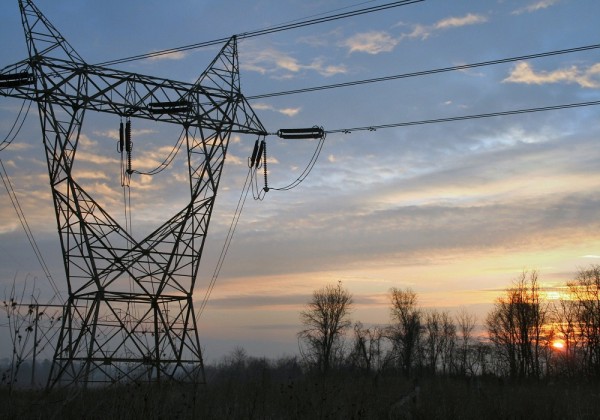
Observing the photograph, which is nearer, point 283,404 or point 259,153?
point 283,404

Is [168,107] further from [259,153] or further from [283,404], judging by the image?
[283,404]

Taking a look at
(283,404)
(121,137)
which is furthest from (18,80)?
(283,404)

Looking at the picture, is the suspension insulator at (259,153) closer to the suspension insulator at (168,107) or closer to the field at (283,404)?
the suspension insulator at (168,107)

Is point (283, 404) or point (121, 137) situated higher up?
point (121, 137)

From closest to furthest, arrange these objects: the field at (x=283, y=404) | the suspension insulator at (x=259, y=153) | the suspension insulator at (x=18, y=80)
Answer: the field at (x=283, y=404) < the suspension insulator at (x=18, y=80) < the suspension insulator at (x=259, y=153)

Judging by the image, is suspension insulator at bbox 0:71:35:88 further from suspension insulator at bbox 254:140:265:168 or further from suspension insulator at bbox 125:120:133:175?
suspension insulator at bbox 254:140:265:168

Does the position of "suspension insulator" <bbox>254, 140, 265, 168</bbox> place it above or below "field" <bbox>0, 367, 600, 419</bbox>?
above

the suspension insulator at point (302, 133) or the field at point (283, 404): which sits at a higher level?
the suspension insulator at point (302, 133)

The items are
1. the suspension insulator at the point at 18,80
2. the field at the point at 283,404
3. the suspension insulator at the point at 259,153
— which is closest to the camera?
the field at the point at 283,404

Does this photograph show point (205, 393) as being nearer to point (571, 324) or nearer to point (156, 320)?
point (156, 320)

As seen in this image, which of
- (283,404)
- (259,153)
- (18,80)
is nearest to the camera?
(283,404)

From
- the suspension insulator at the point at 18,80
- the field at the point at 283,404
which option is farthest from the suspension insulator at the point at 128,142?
the field at the point at 283,404

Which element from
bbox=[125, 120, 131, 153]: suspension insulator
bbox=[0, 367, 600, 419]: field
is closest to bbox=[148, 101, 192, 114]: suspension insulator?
bbox=[125, 120, 131, 153]: suspension insulator

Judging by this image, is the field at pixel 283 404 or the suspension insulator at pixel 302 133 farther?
the suspension insulator at pixel 302 133
